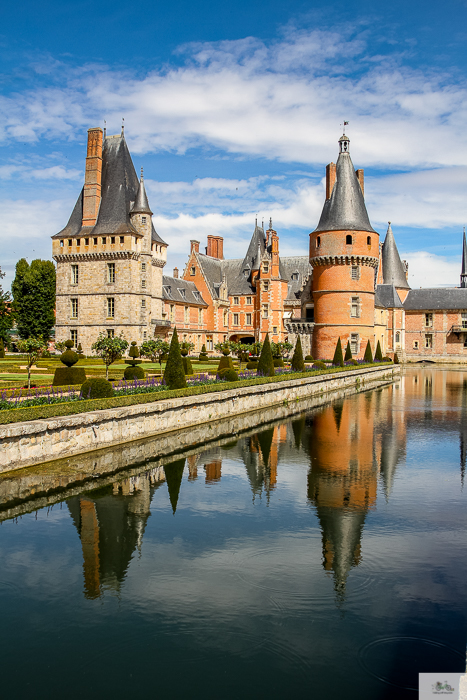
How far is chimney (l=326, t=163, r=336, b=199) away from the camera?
45031 millimetres

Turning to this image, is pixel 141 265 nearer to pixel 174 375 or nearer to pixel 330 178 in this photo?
pixel 330 178

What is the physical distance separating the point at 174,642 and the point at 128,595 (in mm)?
1113

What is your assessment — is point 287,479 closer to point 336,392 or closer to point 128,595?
point 128,595

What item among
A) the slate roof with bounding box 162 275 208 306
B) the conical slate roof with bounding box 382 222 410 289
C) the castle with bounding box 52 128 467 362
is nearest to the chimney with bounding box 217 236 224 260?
the slate roof with bounding box 162 275 208 306

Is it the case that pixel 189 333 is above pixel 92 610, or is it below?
above

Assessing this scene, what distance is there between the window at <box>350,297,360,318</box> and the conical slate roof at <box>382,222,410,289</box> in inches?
801

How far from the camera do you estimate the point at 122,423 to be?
45.3 feet

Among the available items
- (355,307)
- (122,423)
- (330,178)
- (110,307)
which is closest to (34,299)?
(110,307)

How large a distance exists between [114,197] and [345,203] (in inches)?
688

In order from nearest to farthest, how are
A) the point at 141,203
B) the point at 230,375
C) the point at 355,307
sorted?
the point at 230,375
the point at 141,203
the point at 355,307

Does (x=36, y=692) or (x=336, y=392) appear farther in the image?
(x=336, y=392)

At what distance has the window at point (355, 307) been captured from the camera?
44.2 meters

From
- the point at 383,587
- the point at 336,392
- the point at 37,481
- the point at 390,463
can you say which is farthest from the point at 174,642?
the point at 336,392

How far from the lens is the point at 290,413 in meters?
21.2
